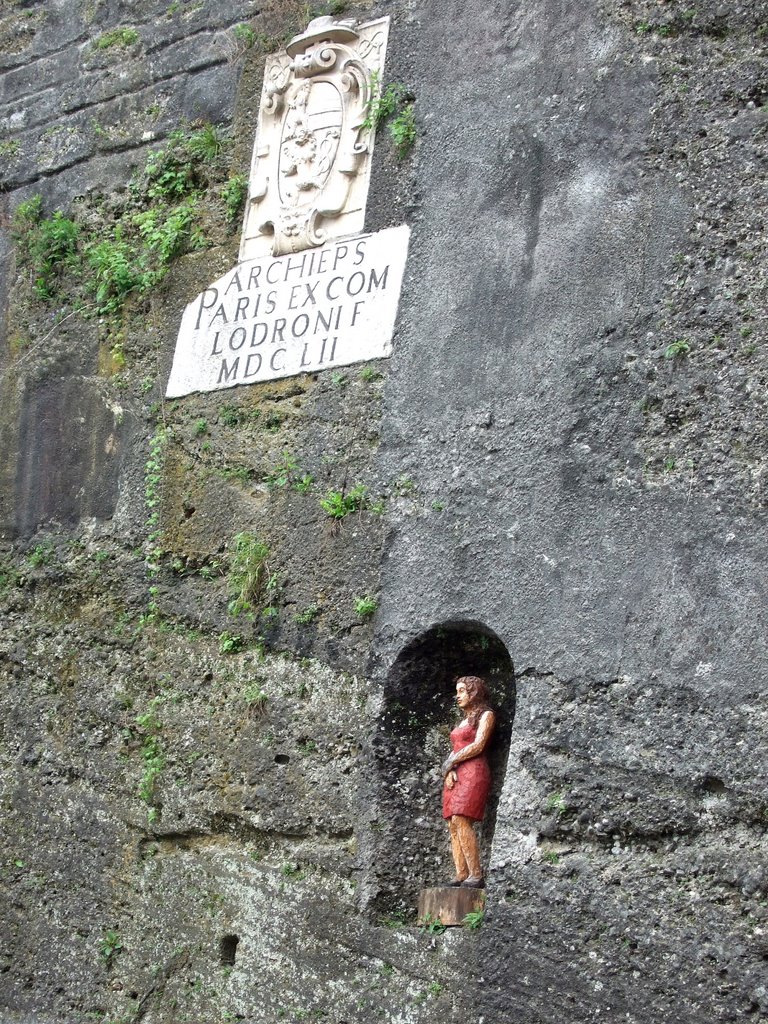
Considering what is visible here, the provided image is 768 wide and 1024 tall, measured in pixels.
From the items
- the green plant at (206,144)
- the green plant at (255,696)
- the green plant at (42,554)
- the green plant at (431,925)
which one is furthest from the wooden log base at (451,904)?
the green plant at (206,144)

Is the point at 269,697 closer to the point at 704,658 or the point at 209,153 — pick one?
the point at 704,658

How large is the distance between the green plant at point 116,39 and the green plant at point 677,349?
327 cm

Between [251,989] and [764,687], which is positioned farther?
[251,989]

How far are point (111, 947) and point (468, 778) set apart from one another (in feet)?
4.93

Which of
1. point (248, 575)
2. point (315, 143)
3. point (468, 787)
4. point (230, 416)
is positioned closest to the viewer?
point (468, 787)

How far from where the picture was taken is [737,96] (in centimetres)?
523

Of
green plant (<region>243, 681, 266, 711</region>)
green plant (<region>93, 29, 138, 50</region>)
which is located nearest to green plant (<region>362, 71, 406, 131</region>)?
green plant (<region>93, 29, 138, 50</region>)

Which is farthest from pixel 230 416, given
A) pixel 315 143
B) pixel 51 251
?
pixel 51 251

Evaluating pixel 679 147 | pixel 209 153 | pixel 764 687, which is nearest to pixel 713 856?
pixel 764 687

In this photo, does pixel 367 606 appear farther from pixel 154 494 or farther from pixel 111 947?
pixel 111 947

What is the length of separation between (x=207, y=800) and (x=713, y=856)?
1912mm

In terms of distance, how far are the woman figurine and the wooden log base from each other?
0.03 m

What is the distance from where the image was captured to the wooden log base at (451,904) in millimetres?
4898

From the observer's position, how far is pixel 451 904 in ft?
16.2
